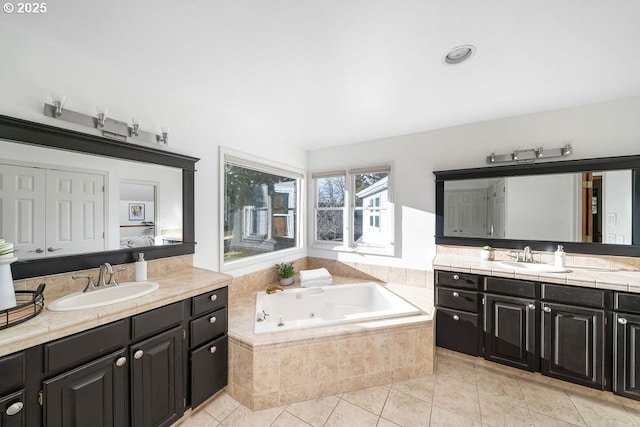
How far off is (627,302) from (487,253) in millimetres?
931

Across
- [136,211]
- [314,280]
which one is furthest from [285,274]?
[136,211]

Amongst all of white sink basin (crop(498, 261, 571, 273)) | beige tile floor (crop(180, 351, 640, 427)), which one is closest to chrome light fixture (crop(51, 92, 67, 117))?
beige tile floor (crop(180, 351, 640, 427))

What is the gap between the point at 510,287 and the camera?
81.4 inches

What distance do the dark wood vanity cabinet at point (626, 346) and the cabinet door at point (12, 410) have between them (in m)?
3.44

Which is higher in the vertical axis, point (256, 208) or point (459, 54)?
point (459, 54)

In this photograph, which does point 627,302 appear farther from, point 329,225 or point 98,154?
point 98,154

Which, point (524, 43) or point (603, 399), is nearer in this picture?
point (524, 43)

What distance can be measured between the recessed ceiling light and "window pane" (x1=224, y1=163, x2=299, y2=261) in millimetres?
2123

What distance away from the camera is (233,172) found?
2641 millimetres

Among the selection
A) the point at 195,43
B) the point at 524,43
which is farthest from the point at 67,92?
the point at 524,43

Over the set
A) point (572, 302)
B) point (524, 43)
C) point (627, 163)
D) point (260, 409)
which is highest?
point (524, 43)

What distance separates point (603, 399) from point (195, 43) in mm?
3787

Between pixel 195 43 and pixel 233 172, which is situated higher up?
pixel 195 43

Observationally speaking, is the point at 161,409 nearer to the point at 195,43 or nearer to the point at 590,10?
the point at 195,43
